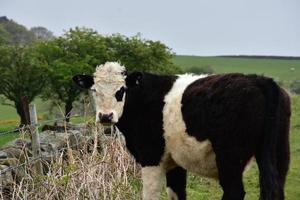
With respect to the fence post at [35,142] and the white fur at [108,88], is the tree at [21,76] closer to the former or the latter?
the fence post at [35,142]

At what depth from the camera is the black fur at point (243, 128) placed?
18.9 ft

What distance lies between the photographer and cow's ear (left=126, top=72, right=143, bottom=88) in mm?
7000

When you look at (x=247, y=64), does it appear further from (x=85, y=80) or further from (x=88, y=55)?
(x=85, y=80)

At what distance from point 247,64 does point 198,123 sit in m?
78.1

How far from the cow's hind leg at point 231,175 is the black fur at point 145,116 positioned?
1027mm

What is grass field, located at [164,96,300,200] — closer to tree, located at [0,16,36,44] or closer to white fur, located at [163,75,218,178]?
white fur, located at [163,75,218,178]

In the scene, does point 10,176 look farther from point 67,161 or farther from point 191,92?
point 191,92

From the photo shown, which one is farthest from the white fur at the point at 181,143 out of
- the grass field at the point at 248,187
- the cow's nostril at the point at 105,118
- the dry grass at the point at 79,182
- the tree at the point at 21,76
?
the tree at the point at 21,76

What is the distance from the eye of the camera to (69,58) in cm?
4181

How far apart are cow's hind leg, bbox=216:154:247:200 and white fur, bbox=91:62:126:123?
4.93 feet

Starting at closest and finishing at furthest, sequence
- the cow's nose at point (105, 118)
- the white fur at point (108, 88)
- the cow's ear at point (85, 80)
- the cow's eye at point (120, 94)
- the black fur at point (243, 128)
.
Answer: the black fur at point (243, 128)
the cow's nose at point (105, 118)
the white fur at point (108, 88)
the cow's eye at point (120, 94)
the cow's ear at point (85, 80)

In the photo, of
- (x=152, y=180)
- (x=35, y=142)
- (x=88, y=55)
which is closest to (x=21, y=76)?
(x=88, y=55)

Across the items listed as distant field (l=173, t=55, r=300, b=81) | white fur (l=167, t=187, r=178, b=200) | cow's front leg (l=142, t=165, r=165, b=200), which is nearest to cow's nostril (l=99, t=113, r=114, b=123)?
cow's front leg (l=142, t=165, r=165, b=200)

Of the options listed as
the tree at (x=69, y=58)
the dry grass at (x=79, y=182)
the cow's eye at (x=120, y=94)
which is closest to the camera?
the cow's eye at (x=120, y=94)
